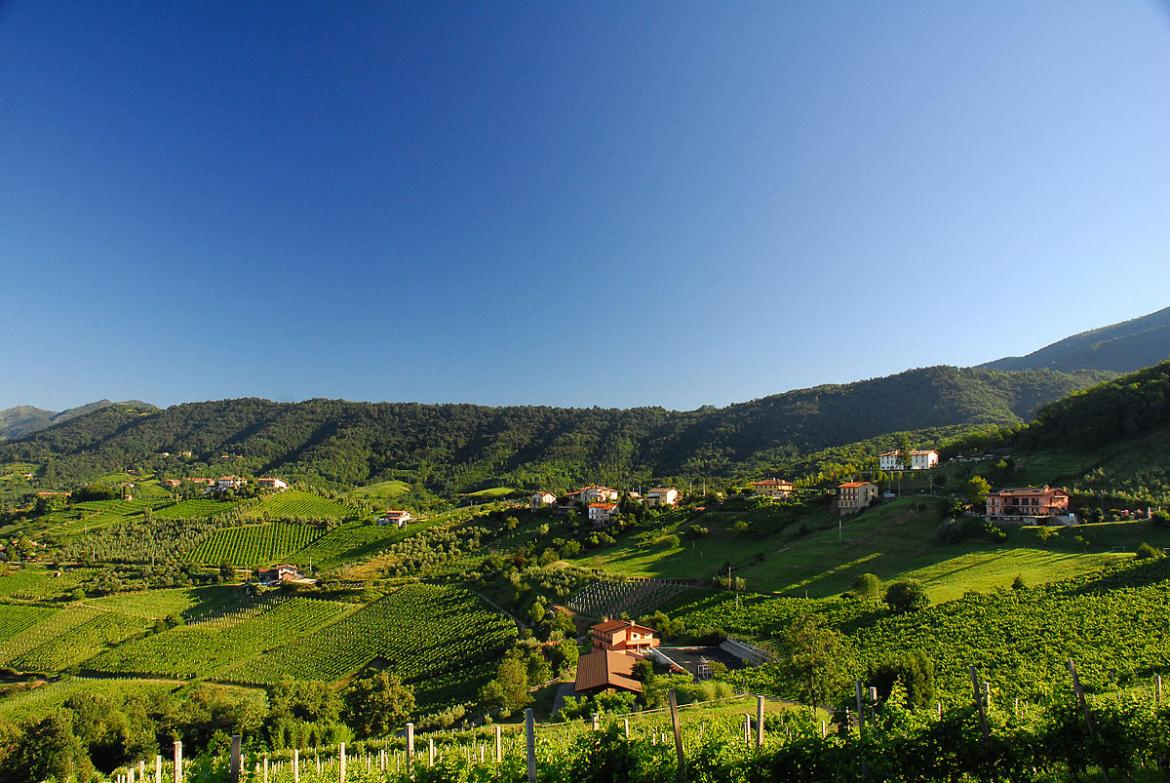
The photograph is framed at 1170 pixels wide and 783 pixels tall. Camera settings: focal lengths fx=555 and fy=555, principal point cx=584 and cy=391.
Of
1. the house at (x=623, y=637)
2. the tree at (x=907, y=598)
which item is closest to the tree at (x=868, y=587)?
the tree at (x=907, y=598)

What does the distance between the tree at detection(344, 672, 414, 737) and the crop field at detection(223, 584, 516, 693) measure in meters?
6.01

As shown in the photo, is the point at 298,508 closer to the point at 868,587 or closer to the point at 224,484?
the point at 224,484

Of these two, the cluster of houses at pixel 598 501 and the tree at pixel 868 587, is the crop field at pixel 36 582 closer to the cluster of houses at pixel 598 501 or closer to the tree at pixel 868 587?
the cluster of houses at pixel 598 501

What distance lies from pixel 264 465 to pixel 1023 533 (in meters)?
207

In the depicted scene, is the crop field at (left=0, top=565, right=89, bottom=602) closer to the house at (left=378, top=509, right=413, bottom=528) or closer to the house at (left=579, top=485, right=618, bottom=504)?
the house at (left=378, top=509, right=413, bottom=528)

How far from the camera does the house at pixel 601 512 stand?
8175 centimetres

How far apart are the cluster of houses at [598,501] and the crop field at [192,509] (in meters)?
66.5

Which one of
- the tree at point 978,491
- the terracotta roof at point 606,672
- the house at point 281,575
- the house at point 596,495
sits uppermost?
the tree at point 978,491

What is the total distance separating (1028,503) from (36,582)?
384ft

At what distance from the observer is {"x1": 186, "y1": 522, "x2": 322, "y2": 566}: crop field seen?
3556 inches

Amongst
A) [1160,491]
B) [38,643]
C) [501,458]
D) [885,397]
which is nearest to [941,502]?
[1160,491]

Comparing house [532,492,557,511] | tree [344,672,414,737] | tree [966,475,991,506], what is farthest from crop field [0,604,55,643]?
tree [966,475,991,506]

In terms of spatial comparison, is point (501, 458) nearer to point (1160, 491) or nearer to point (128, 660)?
point (128, 660)

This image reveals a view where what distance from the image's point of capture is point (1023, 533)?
43.5 meters
